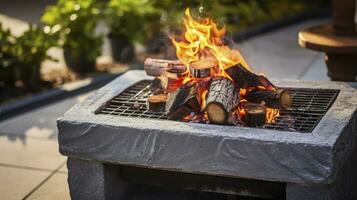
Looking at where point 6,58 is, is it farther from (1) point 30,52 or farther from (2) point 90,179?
(2) point 90,179

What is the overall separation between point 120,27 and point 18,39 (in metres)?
1.57

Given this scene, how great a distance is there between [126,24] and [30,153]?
2907 mm

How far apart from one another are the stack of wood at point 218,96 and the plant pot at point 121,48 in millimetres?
3697

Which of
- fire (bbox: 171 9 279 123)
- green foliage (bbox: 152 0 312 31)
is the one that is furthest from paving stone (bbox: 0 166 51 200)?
green foliage (bbox: 152 0 312 31)

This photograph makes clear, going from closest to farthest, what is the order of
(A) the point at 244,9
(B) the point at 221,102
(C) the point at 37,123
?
(B) the point at 221,102 → (C) the point at 37,123 → (A) the point at 244,9

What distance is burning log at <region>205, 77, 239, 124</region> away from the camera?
11.0ft

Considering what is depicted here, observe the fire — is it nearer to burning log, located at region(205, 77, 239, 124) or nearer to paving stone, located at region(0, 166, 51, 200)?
burning log, located at region(205, 77, 239, 124)

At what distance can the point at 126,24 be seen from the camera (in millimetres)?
7309

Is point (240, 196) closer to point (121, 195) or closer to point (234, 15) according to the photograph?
point (121, 195)

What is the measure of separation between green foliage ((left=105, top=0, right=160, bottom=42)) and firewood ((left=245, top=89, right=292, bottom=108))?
3.72m

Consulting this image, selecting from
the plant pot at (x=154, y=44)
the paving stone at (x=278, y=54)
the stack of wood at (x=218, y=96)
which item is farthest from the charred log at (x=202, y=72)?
the plant pot at (x=154, y=44)

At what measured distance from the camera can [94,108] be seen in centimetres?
373

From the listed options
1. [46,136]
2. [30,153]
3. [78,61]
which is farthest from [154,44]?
[30,153]

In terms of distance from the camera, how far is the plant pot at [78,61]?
276 inches
